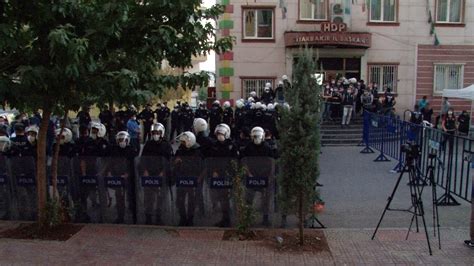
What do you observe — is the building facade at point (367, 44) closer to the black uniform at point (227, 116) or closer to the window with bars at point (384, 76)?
the window with bars at point (384, 76)

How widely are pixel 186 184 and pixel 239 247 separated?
64.5 inches

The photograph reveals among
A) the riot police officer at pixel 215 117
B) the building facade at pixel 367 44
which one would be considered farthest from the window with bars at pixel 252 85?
the riot police officer at pixel 215 117

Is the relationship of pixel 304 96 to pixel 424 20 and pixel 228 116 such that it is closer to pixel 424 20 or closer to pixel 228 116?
pixel 228 116

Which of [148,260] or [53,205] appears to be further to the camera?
[53,205]

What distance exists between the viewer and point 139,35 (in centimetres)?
727

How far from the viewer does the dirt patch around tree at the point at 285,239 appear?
7.04 metres

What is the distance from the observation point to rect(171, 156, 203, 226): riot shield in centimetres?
824

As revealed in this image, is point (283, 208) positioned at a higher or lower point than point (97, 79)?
lower

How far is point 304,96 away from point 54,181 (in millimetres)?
4093

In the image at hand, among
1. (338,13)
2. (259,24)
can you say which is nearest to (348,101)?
(338,13)

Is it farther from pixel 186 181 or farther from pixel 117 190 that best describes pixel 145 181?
pixel 186 181

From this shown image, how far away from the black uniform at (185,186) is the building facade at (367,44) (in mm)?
17835

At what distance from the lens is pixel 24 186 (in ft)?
27.9

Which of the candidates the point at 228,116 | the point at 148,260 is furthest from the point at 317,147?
the point at 228,116
